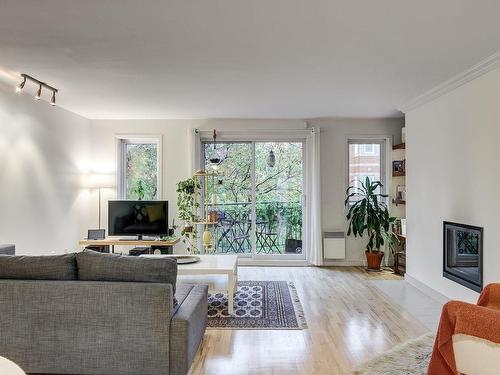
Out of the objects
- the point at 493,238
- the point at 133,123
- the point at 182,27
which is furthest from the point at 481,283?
the point at 133,123

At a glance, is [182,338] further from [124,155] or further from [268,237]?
[124,155]

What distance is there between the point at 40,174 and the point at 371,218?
15.6 feet

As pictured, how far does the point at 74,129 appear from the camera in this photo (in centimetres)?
601

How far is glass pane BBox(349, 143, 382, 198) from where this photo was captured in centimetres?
669

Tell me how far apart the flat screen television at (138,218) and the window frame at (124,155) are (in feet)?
1.69

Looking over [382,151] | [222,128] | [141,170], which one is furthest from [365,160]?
[141,170]

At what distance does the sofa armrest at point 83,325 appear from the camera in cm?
249

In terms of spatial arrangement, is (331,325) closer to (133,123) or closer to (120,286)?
(120,286)

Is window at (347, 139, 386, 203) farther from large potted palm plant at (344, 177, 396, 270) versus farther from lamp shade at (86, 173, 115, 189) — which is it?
lamp shade at (86, 173, 115, 189)

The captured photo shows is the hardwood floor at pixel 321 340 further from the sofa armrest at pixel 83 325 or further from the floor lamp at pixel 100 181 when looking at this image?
the floor lamp at pixel 100 181

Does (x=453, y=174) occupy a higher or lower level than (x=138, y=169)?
lower

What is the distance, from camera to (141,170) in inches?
267

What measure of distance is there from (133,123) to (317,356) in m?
4.97

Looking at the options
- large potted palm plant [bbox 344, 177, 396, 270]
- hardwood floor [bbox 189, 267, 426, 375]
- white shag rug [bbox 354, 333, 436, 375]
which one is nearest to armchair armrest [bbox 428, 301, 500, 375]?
white shag rug [bbox 354, 333, 436, 375]
